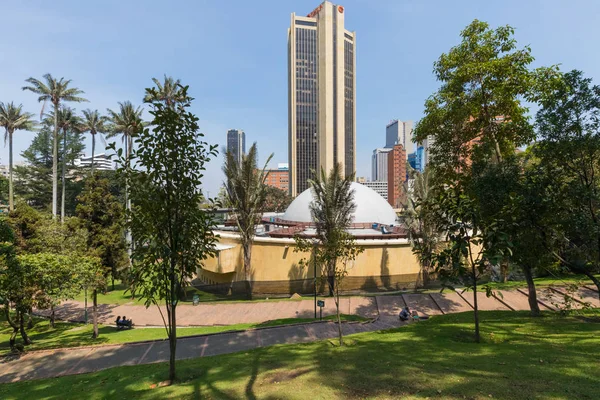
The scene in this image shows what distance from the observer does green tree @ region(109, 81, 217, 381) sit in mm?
6234

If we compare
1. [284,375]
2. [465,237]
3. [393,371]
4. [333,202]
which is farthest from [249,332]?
[465,237]

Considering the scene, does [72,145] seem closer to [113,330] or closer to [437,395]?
[113,330]

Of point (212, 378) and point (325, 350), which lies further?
point (325, 350)

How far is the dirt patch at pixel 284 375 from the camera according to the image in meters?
6.49

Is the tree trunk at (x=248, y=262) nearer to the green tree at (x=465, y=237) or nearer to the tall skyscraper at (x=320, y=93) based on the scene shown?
the green tree at (x=465, y=237)

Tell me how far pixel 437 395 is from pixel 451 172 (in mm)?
12571

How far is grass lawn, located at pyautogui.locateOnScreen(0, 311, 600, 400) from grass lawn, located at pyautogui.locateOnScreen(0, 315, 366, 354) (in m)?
4.98

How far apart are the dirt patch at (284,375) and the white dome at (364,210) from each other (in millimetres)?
26923

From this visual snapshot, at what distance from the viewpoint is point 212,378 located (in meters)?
7.17

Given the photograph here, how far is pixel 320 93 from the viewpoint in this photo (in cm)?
10194

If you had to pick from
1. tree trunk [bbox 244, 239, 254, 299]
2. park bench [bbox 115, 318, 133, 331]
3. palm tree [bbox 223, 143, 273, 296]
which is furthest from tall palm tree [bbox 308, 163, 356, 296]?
park bench [bbox 115, 318, 133, 331]

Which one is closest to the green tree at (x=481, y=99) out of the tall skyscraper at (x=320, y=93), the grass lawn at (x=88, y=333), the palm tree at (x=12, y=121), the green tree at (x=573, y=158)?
the green tree at (x=573, y=158)

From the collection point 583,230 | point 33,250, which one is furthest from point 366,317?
point 33,250

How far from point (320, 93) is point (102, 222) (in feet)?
303
